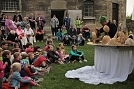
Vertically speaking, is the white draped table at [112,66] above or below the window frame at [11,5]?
below

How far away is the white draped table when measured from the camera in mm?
9164

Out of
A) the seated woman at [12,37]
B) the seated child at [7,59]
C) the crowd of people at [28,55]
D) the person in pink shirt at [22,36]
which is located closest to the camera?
the crowd of people at [28,55]

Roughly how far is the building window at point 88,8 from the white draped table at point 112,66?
16.8 m

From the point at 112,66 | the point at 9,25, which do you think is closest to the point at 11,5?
the point at 9,25

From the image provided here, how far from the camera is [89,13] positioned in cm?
2634

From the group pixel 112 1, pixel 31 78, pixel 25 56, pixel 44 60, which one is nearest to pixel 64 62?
pixel 44 60

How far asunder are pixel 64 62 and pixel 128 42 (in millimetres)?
3969

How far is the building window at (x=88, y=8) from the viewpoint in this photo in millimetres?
26281

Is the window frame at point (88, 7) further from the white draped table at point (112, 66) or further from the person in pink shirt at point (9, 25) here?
the white draped table at point (112, 66)

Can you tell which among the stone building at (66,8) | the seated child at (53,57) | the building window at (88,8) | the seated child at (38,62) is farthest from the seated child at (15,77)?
Answer: the building window at (88,8)

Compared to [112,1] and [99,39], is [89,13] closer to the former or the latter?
[112,1]

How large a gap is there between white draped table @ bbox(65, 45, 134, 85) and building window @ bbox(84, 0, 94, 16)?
55.0 ft

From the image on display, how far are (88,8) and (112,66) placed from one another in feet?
57.3

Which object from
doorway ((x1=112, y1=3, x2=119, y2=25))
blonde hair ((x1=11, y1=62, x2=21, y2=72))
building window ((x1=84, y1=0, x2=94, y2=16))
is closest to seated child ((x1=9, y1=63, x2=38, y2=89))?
blonde hair ((x1=11, y1=62, x2=21, y2=72))
